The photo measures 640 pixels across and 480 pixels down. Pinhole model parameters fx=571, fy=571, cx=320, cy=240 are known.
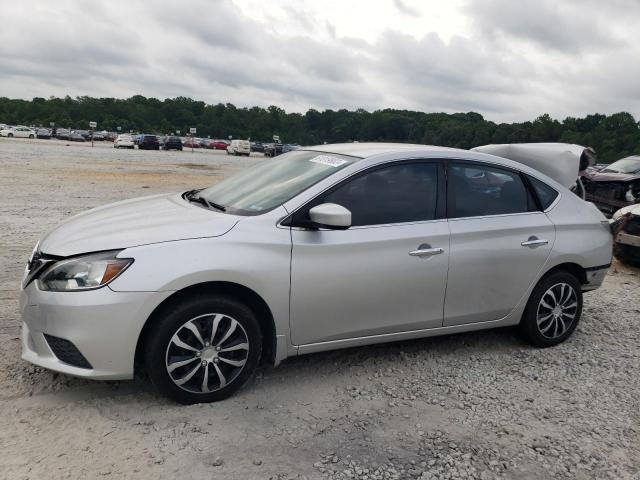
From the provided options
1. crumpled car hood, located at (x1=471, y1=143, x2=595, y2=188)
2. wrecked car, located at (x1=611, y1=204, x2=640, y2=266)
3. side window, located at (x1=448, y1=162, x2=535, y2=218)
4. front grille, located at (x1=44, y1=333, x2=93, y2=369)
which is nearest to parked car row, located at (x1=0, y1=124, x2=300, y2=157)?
wrecked car, located at (x1=611, y1=204, x2=640, y2=266)

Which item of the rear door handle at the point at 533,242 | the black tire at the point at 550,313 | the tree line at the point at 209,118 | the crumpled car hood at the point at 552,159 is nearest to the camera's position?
the rear door handle at the point at 533,242

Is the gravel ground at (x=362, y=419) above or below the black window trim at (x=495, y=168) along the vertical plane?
below

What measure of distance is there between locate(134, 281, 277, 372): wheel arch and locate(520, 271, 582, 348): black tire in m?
2.25

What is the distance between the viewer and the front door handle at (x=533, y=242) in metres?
4.51

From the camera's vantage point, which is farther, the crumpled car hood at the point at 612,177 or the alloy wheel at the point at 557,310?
the crumpled car hood at the point at 612,177

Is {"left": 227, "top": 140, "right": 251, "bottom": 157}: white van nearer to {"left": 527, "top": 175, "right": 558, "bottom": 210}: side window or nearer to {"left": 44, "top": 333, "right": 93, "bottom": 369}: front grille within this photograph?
{"left": 527, "top": 175, "right": 558, "bottom": 210}: side window

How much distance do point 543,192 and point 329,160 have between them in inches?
74.9

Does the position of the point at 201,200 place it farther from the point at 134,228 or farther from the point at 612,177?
the point at 612,177

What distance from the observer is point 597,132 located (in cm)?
6631

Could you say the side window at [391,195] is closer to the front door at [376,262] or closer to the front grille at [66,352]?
the front door at [376,262]

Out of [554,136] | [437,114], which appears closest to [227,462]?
[554,136]

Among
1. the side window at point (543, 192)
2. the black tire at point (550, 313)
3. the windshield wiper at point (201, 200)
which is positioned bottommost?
the black tire at point (550, 313)

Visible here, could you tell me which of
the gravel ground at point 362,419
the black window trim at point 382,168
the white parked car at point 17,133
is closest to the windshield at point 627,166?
the gravel ground at point 362,419

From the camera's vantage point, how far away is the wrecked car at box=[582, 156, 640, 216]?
1379cm
